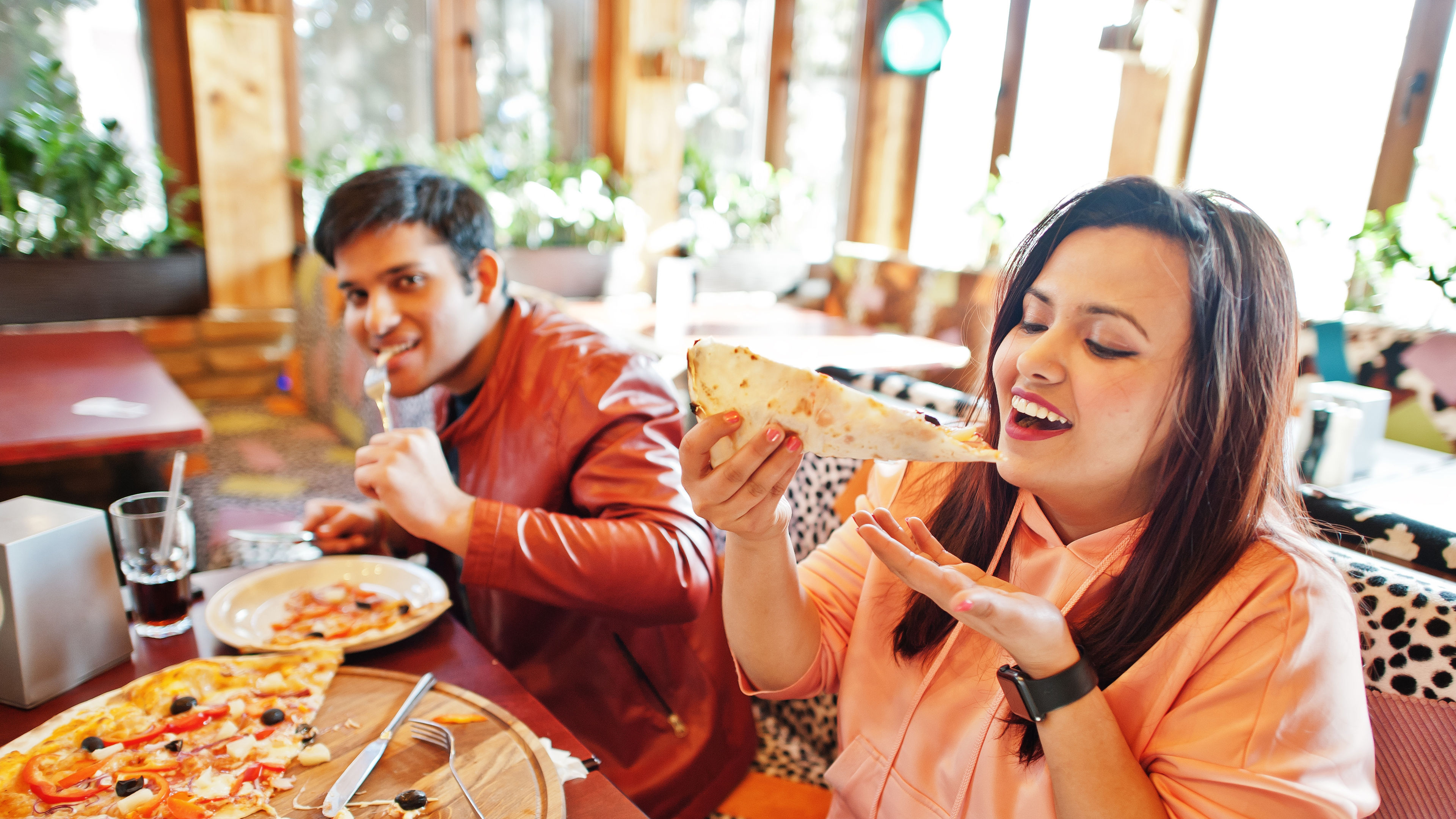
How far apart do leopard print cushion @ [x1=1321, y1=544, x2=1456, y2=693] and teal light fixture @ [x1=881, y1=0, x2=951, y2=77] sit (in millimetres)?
4574

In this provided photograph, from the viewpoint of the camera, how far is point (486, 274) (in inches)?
73.0

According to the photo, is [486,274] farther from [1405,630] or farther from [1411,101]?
[1411,101]

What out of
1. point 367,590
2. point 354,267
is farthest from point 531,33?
point 367,590

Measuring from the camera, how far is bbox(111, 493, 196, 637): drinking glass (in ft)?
4.10

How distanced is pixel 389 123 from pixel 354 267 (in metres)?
3.57

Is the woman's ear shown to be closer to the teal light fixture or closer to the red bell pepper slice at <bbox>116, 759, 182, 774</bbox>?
the red bell pepper slice at <bbox>116, 759, 182, 774</bbox>

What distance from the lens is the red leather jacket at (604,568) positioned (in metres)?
1.35

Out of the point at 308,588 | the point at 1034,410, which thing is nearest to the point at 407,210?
the point at 308,588

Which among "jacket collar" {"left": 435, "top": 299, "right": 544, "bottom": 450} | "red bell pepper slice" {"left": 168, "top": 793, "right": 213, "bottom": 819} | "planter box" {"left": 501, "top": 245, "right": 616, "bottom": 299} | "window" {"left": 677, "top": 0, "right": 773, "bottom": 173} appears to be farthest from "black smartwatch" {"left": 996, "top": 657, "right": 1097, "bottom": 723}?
"window" {"left": 677, "top": 0, "right": 773, "bottom": 173}

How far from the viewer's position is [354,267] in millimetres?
1743

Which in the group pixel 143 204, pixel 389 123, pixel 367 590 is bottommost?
pixel 367 590

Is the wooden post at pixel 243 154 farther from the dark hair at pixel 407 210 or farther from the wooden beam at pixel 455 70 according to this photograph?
the dark hair at pixel 407 210

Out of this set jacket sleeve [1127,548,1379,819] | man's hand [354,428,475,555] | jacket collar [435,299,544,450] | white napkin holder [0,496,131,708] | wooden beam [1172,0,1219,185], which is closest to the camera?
jacket sleeve [1127,548,1379,819]

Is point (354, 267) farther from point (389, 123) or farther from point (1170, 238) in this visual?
point (389, 123)
